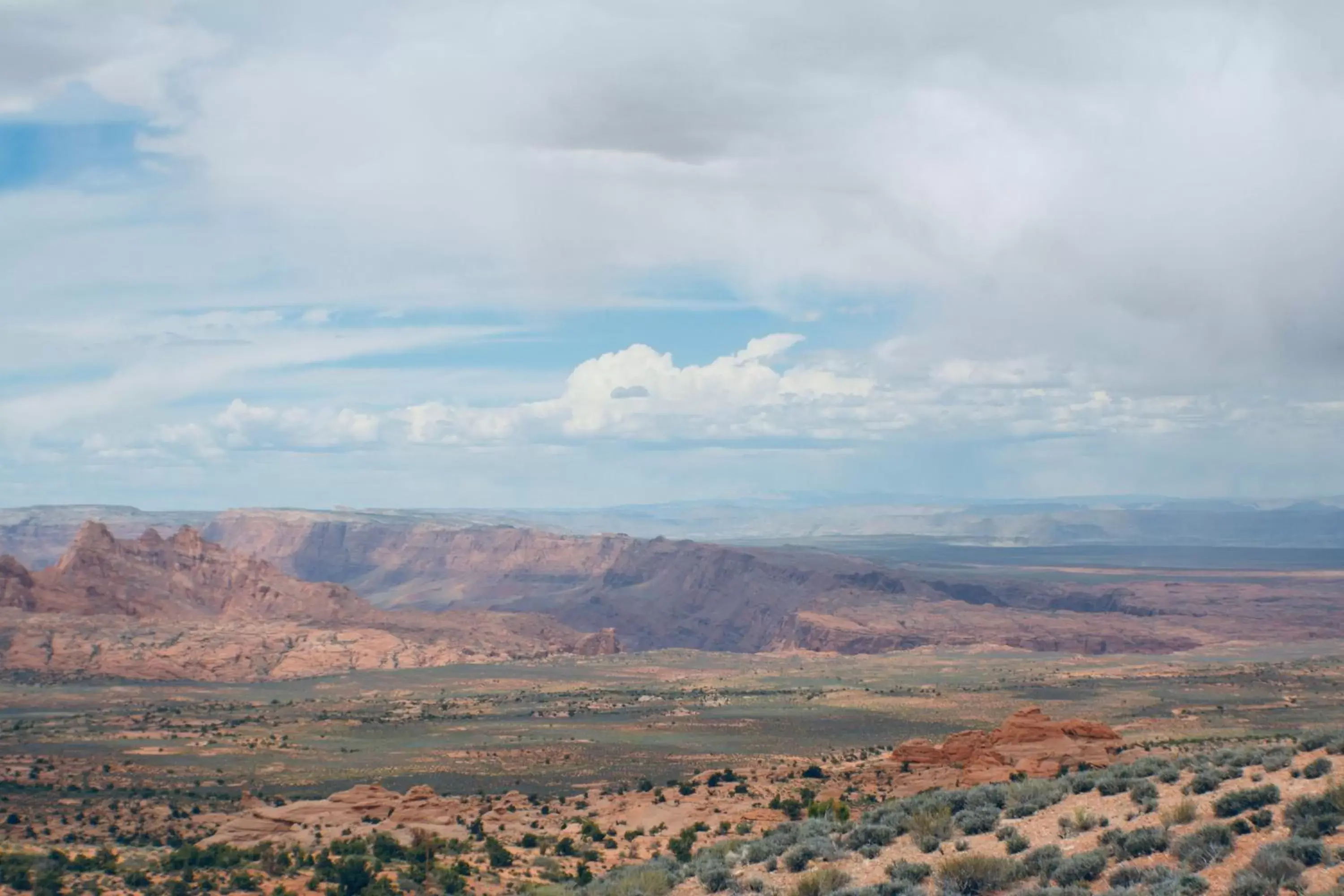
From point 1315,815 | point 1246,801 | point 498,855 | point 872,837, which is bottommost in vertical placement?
point 498,855

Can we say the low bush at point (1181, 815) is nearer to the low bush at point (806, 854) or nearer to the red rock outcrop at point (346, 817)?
the low bush at point (806, 854)

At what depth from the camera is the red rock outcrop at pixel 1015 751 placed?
39281 mm

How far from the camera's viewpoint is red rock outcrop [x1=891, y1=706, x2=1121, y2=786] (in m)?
39.3

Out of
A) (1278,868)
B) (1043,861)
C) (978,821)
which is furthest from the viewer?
(978,821)

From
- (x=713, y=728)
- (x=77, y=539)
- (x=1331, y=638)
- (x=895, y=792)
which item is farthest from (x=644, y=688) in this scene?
(x=1331, y=638)

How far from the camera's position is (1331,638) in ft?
522

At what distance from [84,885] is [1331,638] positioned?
16431 centimetres

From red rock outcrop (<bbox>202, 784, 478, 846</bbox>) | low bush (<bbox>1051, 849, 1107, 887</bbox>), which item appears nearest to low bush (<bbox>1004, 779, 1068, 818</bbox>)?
low bush (<bbox>1051, 849, 1107, 887</bbox>)

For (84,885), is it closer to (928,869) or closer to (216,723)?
(928,869)

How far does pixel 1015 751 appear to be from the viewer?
42750mm

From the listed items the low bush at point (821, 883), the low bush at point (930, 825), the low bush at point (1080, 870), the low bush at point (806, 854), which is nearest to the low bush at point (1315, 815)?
the low bush at point (1080, 870)

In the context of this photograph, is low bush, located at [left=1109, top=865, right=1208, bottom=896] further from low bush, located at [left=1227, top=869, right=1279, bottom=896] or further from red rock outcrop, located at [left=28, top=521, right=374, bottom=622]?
red rock outcrop, located at [left=28, top=521, right=374, bottom=622]

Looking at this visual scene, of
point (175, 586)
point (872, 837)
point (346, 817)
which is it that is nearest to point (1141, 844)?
point (872, 837)

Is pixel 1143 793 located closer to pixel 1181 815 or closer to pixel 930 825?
pixel 1181 815
